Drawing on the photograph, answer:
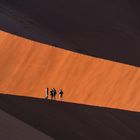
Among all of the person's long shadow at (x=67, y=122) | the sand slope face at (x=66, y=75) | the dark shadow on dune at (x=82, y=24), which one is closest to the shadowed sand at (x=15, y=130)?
the person's long shadow at (x=67, y=122)

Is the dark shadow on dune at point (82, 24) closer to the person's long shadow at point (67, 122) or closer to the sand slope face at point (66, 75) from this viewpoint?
the sand slope face at point (66, 75)

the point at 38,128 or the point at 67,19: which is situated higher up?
the point at 38,128

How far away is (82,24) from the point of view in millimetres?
28094

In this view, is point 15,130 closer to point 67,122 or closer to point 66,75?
point 67,122

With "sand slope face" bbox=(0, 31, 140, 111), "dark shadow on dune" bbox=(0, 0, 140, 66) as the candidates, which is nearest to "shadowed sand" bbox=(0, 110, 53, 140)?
"sand slope face" bbox=(0, 31, 140, 111)

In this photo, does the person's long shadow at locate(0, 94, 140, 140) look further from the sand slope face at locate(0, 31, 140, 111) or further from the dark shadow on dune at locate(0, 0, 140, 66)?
the dark shadow on dune at locate(0, 0, 140, 66)

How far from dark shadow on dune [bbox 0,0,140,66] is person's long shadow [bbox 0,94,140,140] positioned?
1024 centimetres

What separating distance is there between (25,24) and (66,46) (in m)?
3.07

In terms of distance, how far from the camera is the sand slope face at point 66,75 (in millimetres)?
21531

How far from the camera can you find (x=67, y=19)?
93.7 ft

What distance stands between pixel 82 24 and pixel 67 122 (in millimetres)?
17320

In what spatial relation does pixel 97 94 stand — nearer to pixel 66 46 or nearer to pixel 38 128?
pixel 66 46

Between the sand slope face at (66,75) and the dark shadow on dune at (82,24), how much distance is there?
1.64 ft

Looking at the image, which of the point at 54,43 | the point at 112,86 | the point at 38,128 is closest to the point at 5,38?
the point at 54,43
